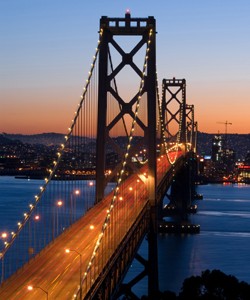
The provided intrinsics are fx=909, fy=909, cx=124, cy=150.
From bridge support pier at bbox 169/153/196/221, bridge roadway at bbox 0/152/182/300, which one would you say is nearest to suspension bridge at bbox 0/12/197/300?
bridge roadway at bbox 0/152/182/300

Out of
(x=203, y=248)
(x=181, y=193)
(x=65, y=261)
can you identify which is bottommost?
(x=203, y=248)

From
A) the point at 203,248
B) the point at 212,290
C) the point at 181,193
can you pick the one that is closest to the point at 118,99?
the point at 212,290

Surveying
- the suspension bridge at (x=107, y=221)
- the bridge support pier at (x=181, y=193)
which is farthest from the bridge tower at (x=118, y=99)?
the bridge support pier at (x=181, y=193)

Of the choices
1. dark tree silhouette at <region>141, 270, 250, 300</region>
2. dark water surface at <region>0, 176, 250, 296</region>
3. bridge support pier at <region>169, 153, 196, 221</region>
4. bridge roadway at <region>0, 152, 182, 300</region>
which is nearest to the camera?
bridge roadway at <region>0, 152, 182, 300</region>

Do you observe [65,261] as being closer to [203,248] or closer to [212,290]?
[212,290]

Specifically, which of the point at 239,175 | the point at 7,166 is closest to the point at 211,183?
the point at 239,175

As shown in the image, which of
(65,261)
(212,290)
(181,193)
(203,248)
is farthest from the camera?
(181,193)

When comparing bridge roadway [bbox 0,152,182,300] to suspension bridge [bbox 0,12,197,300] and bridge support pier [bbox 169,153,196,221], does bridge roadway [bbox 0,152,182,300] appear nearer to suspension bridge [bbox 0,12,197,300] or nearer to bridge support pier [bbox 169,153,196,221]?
suspension bridge [bbox 0,12,197,300]

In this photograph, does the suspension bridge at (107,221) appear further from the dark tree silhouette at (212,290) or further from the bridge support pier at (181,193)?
the bridge support pier at (181,193)

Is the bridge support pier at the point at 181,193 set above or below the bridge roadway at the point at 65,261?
below

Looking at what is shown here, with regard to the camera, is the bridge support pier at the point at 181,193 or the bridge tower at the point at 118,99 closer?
the bridge tower at the point at 118,99
